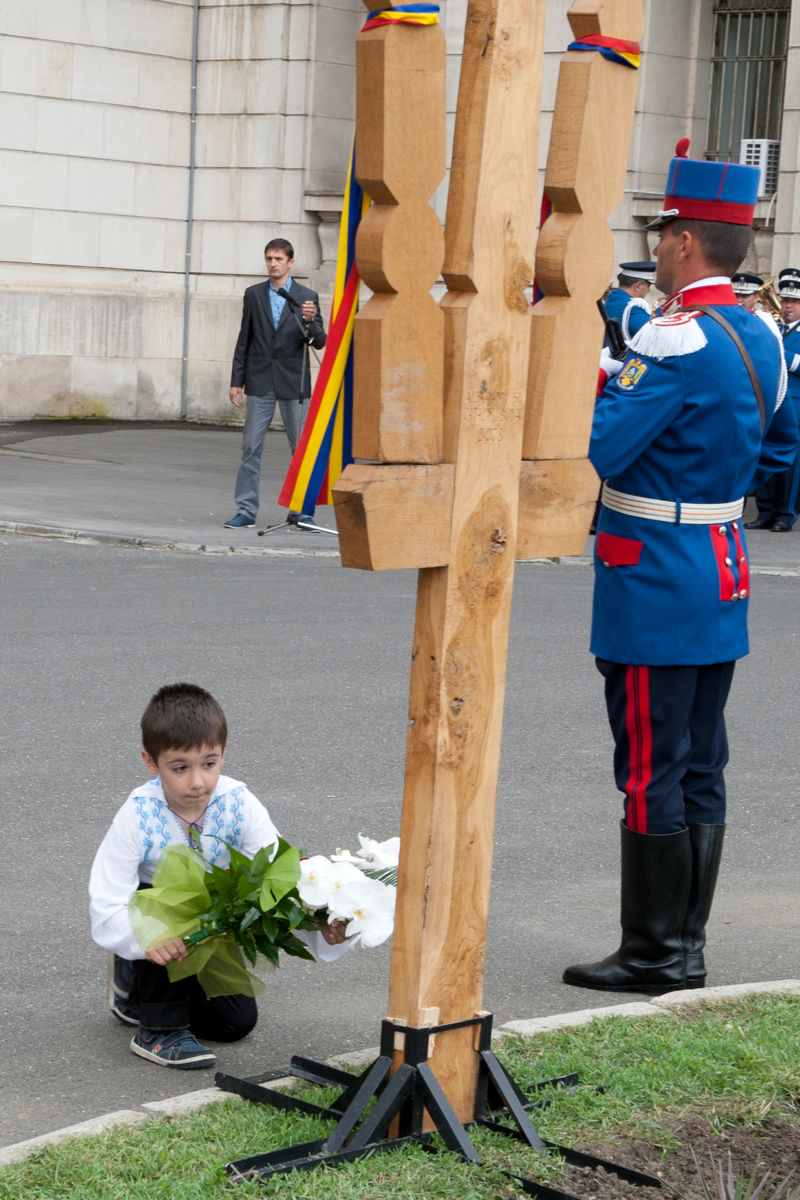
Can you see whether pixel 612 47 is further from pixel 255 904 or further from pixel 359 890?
pixel 255 904

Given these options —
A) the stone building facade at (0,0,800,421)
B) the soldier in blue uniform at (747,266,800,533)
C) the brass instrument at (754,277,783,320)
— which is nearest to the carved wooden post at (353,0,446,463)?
the soldier in blue uniform at (747,266,800,533)

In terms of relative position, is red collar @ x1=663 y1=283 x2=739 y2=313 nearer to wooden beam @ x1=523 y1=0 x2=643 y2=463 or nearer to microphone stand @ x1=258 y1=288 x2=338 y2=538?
wooden beam @ x1=523 y1=0 x2=643 y2=463

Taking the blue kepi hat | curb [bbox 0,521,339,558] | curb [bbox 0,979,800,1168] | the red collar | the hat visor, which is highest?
the blue kepi hat

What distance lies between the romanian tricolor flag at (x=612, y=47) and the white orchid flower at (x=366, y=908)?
1.67m

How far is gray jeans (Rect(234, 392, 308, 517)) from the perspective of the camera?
1485 centimetres

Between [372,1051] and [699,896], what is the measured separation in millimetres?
1230

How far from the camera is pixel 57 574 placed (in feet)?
41.1

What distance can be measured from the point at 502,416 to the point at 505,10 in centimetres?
71

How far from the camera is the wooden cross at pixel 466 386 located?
3.57m

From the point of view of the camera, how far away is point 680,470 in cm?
510

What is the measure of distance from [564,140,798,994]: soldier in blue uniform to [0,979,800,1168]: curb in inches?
11.0

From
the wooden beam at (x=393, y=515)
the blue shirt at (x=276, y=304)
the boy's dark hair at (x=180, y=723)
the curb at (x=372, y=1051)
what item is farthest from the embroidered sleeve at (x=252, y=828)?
the blue shirt at (x=276, y=304)

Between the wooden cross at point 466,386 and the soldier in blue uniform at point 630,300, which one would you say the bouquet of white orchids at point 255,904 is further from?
the soldier in blue uniform at point 630,300

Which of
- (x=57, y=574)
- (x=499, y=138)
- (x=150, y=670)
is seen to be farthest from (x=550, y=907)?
(x=57, y=574)
